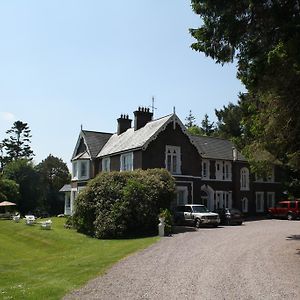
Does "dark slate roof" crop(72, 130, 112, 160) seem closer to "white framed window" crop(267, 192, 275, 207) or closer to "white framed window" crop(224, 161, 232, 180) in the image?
"white framed window" crop(224, 161, 232, 180)

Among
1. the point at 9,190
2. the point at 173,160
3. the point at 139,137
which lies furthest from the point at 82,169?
the point at 9,190

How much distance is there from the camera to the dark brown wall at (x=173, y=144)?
37.4 meters

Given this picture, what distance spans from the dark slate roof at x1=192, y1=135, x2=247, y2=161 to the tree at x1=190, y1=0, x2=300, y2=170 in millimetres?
28230

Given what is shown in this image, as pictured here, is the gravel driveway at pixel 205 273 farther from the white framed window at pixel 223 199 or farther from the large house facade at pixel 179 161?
the white framed window at pixel 223 199

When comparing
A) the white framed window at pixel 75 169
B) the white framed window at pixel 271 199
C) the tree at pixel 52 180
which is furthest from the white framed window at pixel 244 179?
the tree at pixel 52 180

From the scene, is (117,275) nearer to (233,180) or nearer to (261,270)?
(261,270)

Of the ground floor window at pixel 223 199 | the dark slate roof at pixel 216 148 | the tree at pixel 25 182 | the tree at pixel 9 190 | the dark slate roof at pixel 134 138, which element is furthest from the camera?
the tree at pixel 25 182

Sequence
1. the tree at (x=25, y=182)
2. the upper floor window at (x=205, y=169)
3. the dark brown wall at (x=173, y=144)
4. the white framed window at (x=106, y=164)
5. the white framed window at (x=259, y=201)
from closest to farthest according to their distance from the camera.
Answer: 1. the dark brown wall at (x=173, y=144)
2. the white framed window at (x=106, y=164)
3. the upper floor window at (x=205, y=169)
4. the white framed window at (x=259, y=201)
5. the tree at (x=25, y=182)

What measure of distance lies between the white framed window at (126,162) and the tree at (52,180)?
36325 millimetres

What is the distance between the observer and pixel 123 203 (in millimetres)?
29641

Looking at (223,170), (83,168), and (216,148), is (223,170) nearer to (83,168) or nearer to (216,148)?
(216,148)

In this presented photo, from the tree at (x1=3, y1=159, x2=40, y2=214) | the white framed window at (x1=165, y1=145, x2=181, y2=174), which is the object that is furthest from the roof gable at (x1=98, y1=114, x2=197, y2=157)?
the tree at (x1=3, y1=159, x2=40, y2=214)

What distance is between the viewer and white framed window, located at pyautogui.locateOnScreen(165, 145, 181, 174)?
38781 millimetres

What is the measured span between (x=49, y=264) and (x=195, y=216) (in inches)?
638
